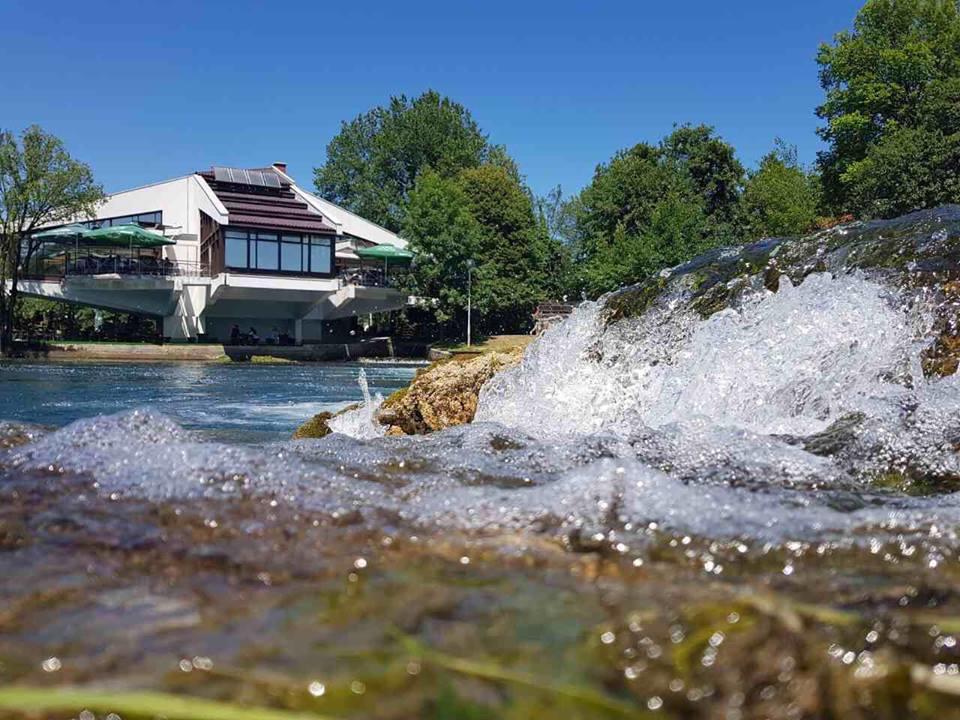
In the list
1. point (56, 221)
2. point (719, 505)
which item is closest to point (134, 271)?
point (56, 221)

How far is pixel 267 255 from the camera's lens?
47.7m

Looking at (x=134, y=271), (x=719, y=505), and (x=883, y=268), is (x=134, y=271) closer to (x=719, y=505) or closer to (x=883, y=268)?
(x=883, y=268)

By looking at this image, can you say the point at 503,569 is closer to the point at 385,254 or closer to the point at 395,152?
the point at 385,254

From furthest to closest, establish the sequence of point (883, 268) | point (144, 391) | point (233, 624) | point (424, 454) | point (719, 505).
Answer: point (144, 391) → point (883, 268) → point (424, 454) → point (719, 505) → point (233, 624)

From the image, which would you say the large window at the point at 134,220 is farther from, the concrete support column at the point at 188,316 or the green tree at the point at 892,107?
the green tree at the point at 892,107

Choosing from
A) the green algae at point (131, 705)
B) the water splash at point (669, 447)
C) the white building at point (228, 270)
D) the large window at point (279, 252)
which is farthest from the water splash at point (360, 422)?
the large window at point (279, 252)

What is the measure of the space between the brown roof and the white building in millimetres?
57

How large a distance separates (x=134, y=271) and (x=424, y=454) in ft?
150

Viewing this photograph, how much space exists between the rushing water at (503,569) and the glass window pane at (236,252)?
43347mm

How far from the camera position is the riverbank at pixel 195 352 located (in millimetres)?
38406

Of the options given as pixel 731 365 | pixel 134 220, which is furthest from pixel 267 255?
pixel 731 365

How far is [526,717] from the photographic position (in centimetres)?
139

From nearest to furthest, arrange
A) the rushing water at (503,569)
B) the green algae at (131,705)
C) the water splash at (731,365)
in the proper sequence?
the green algae at (131,705), the rushing water at (503,569), the water splash at (731,365)

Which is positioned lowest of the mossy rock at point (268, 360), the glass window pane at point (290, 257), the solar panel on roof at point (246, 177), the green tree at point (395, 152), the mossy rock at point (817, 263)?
the mossy rock at point (268, 360)
